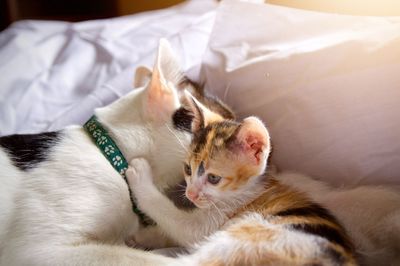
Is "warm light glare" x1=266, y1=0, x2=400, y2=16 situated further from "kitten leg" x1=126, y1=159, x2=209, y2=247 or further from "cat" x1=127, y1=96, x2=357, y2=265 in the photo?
"kitten leg" x1=126, y1=159, x2=209, y2=247

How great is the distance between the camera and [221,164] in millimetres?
1071

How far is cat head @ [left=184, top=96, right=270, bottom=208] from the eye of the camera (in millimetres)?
1039

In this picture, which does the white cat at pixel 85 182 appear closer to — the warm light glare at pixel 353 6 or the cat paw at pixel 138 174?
the cat paw at pixel 138 174

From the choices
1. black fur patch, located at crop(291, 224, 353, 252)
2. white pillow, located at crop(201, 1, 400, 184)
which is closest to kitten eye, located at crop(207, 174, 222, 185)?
black fur patch, located at crop(291, 224, 353, 252)

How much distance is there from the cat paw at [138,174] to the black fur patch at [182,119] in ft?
0.43

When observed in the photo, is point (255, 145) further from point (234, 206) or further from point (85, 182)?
point (85, 182)

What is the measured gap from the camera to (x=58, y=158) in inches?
44.1

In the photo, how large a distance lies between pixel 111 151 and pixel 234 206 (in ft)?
1.11

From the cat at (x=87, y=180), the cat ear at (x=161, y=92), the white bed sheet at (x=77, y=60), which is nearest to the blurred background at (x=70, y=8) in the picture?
the white bed sheet at (x=77, y=60)

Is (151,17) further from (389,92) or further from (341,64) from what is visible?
(389,92)

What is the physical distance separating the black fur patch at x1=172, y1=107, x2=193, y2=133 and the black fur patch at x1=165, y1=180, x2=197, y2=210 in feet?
0.46

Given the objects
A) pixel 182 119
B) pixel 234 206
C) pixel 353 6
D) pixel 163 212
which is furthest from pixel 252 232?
pixel 353 6

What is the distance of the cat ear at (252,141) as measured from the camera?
98 cm

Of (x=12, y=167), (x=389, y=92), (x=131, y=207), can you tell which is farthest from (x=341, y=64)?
(x=12, y=167)
